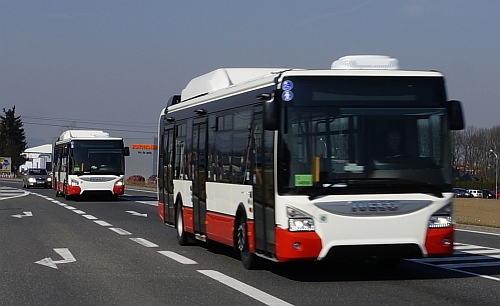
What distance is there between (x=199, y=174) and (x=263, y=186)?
386 centimetres

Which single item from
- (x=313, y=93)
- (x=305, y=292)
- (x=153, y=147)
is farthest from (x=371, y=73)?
(x=153, y=147)

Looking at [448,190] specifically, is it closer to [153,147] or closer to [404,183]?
[404,183]

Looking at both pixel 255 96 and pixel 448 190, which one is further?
pixel 255 96

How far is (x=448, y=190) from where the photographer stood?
11.7 m

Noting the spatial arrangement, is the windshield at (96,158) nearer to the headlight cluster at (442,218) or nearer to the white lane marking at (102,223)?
the white lane marking at (102,223)

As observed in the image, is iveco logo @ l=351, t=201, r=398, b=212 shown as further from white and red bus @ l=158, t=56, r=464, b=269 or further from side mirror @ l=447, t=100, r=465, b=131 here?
side mirror @ l=447, t=100, r=465, b=131

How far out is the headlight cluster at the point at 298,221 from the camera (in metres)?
11.3

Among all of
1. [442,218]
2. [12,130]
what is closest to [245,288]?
[442,218]

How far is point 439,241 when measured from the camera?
11.6 m

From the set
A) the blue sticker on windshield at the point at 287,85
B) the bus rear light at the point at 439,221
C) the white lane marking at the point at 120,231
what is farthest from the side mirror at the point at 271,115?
the white lane marking at the point at 120,231

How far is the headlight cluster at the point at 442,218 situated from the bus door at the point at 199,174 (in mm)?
4874

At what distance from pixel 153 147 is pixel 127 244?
115m

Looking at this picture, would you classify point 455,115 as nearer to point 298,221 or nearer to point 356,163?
point 356,163

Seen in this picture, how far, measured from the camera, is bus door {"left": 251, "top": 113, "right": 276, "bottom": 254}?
38.7 ft
